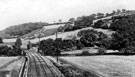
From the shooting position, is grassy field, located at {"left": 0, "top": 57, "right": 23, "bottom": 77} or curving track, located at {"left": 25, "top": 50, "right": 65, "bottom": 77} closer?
curving track, located at {"left": 25, "top": 50, "right": 65, "bottom": 77}

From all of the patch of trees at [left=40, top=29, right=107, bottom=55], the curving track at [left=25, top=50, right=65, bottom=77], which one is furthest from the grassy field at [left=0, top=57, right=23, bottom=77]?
the patch of trees at [left=40, top=29, right=107, bottom=55]

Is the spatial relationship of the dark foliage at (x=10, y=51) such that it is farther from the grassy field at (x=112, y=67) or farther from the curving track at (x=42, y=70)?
the grassy field at (x=112, y=67)

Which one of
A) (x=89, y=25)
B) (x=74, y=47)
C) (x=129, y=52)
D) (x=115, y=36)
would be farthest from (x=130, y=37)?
(x=89, y=25)

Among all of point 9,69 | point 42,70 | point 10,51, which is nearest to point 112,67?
point 42,70

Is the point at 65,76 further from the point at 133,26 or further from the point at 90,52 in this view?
the point at 133,26

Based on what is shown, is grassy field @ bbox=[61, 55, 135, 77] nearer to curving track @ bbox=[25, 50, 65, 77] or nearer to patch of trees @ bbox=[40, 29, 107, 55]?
curving track @ bbox=[25, 50, 65, 77]

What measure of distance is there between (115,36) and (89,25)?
249 feet

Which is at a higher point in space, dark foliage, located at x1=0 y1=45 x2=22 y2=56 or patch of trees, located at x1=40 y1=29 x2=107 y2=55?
patch of trees, located at x1=40 y1=29 x2=107 y2=55

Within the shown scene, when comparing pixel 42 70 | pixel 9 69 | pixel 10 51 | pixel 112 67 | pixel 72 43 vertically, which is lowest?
pixel 10 51

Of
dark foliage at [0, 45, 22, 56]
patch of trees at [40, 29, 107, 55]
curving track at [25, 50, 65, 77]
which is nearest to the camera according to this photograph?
curving track at [25, 50, 65, 77]

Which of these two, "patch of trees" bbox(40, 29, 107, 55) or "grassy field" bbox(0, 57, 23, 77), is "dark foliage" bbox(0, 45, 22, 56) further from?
"grassy field" bbox(0, 57, 23, 77)

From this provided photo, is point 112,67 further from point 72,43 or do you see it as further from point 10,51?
point 10,51

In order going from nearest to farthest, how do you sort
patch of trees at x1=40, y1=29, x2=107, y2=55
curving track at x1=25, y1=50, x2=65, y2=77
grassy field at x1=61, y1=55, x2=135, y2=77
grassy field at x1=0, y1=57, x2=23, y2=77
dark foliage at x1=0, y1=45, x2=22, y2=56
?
curving track at x1=25, y1=50, x2=65, y2=77
grassy field at x1=61, y1=55, x2=135, y2=77
grassy field at x1=0, y1=57, x2=23, y2=77
patch of trees at x1=40, y1=29, x2=107, y2=55
dark foliage at x1=0, y1=45, x2=22, y2=56

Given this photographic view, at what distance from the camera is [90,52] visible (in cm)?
11094
